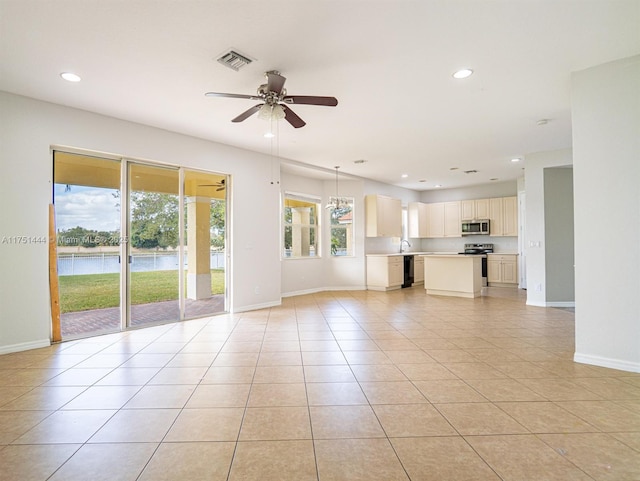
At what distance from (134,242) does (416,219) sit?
8157 millimetres

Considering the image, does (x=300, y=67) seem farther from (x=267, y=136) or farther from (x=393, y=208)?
(x=393, y=208)

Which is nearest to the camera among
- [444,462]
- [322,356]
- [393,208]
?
[444,462]

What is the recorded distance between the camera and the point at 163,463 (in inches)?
72.1

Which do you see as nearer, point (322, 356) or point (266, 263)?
point (322, 356)

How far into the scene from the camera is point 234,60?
3057 mm

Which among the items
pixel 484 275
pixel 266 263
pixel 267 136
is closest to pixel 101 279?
pixel 266 263

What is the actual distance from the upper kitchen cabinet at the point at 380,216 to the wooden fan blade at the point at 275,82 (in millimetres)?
5916

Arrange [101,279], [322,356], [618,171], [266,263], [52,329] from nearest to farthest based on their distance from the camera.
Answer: [618,171], [322,356], [52,329], [101,279], [266,263]

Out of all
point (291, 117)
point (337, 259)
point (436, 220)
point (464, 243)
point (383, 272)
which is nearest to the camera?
point (291, 117)

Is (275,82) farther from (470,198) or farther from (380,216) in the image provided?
(470,198)

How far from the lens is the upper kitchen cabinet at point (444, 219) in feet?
33.8

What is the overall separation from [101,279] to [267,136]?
3.23 metres

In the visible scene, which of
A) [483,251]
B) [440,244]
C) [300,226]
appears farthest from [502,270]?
[300,226]

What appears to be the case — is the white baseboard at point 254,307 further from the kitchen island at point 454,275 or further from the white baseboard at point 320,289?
the kitchen island at point 454,275
